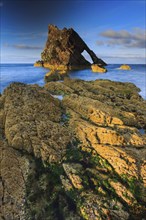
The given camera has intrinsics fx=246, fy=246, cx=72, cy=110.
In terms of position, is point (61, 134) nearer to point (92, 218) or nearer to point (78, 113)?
point (78, 113)

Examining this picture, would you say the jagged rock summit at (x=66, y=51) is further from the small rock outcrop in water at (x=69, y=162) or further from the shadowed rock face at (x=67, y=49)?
the small rock outcrop in water at (x=69, y=162)

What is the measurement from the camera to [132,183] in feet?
52.7

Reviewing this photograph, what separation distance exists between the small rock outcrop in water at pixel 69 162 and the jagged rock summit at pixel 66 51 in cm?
10590

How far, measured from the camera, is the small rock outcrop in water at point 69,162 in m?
14.9

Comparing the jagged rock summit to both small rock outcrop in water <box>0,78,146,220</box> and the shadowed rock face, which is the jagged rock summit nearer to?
the shadowed rock face

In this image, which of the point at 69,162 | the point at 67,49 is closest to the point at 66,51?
the point at 67,49

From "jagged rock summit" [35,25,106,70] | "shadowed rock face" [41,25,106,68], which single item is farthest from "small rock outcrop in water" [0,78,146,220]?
"shadowed rock face" [41,25,106,68]

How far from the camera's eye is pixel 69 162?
17703 millimetres

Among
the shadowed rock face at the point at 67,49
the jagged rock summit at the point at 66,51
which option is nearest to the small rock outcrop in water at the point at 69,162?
the jagged rock summit at the point at 66,51

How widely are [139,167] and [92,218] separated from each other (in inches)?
195

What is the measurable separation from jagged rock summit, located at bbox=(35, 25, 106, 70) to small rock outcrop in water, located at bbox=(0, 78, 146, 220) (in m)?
106

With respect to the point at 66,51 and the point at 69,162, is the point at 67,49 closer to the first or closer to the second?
the point at 66,51

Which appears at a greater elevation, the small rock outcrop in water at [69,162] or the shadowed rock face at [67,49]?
the shadowed rock face at [67,49]

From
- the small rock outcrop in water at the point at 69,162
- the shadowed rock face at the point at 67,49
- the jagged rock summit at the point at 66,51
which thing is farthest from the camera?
the shadowed rock face at the point at 67,49
